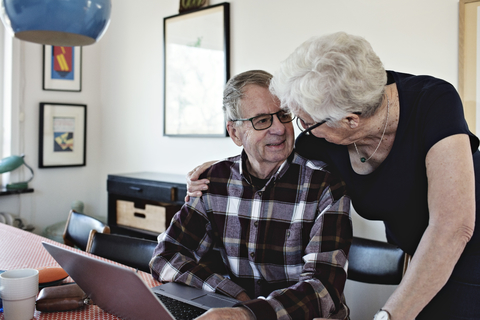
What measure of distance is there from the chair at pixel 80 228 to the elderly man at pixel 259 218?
60 cm

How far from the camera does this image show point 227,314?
3.24 ft

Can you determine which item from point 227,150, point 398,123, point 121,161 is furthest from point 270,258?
point 121,161

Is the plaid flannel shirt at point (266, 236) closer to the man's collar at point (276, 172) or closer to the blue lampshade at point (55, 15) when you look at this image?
the man's collar at point (276, 172)

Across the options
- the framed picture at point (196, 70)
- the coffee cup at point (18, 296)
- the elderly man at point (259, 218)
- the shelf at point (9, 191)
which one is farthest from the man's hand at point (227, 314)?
the shelf at point (9, 191)

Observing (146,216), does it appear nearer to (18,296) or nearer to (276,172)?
(276,172)

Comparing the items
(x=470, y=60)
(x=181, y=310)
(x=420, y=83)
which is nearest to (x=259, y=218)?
(x=181, y=310)

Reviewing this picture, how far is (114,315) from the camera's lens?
1.09 meters

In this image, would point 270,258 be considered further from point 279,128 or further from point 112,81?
point 112,81

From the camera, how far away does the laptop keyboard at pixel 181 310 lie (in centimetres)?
105

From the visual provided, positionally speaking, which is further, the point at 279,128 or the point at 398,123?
the point at 279,128

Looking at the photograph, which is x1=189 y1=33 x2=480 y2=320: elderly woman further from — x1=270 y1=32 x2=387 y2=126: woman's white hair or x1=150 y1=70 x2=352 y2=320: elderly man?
x1=150 y1=70 x2=352 y2=320: elderly man

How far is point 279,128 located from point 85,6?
27.3 inches

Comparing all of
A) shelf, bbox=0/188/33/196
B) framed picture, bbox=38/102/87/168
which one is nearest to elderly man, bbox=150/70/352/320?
shelf, bbox=0/188/33/196

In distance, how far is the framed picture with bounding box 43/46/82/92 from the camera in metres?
3.77
